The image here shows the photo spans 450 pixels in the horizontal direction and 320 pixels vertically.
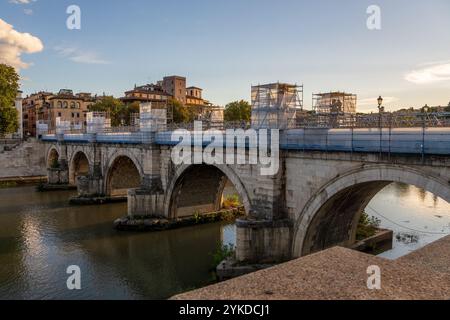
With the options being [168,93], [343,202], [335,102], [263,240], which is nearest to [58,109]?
[168,93]

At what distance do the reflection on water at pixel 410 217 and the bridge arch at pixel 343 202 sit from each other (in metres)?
3.53

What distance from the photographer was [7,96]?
1906 inches

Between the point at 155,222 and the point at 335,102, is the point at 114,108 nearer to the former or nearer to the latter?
the point at 155,222

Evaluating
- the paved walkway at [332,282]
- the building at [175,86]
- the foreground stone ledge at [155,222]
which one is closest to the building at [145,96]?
the building at [175,86]

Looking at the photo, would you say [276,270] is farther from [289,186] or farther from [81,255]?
[81,255]

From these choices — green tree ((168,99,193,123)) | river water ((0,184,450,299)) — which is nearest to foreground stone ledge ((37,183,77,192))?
river water ((0,184,450,299))

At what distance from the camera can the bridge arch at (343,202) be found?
1144 cm

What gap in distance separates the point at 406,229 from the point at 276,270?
19.7 meters

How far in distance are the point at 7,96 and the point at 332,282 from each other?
52285 millimetres

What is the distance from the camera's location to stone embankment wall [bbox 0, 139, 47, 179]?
5009 cm
